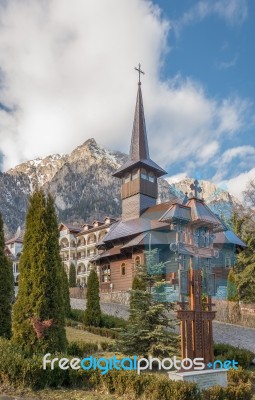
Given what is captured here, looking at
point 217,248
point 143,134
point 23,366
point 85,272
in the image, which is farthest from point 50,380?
point 85,272

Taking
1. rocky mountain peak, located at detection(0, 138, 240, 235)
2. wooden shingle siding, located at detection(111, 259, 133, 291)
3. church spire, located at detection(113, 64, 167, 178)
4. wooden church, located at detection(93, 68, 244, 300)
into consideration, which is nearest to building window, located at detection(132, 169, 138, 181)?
wooden church, located at detection(93, 68, 244, 300)

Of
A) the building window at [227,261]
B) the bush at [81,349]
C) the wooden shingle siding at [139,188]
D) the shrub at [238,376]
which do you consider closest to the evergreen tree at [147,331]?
the bush at [81,349]

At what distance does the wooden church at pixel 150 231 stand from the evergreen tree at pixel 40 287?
15074mm

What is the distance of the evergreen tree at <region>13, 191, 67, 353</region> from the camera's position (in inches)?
417

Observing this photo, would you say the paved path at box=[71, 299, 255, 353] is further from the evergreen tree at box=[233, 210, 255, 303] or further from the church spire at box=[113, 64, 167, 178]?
the church spire at box=[113, 64, 167, 178]

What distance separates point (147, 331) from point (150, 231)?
2022 cm

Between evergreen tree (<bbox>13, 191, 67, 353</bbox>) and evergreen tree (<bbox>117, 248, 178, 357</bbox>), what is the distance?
324 cm

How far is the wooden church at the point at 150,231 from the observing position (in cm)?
3078

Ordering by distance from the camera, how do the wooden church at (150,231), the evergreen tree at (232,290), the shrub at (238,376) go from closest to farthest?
the shrub at (238,376) → the evergreen tree at (232,290) → the wooden church at (150,231)

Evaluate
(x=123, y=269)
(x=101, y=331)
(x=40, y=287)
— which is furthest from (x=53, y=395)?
(x=123, y=269)

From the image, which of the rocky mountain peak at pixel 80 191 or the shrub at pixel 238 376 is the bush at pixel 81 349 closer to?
the shrub at pixel 238 376

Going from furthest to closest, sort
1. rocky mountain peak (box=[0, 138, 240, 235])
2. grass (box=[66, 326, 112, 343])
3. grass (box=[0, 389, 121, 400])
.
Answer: rocky mountain peak (box=[0, 138, 240, 235]), grass (box=[66, 326, 112, 343]), grass (box=[0, 389, 121, 400])

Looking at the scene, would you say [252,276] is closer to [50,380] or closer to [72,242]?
[50,380]

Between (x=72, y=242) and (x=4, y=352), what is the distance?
56784 millimetres
